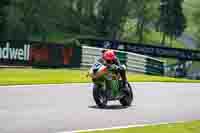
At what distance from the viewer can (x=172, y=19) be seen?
308ft

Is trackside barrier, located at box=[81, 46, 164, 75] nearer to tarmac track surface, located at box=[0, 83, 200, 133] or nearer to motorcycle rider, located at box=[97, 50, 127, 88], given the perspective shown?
tarmac track surface, located at box=[0, 83, 200, 133]

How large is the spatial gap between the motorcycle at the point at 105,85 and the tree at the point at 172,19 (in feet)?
254

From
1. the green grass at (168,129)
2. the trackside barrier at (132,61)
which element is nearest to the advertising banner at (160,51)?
the trackside barrier at (132,61)

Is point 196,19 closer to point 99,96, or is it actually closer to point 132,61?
point 132,61

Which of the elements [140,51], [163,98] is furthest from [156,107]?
[140,51]

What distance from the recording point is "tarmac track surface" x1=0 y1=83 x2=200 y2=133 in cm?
1017

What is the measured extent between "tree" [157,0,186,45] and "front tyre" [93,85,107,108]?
78056 millimetres

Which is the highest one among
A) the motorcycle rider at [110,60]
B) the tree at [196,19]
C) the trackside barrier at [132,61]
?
the tree at [196,19]

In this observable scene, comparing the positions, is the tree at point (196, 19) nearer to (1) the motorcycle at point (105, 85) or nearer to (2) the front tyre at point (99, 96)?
(1) the motorcycle at point (105, 85)

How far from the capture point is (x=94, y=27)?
251 feet

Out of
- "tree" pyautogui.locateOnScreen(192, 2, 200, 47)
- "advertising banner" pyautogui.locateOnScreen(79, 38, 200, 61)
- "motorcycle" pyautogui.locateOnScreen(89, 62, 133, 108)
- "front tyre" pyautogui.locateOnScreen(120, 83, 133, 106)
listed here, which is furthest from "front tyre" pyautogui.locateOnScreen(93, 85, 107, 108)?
"tree" pyautogui.locateOnScreen(192, 2, 200, 47)

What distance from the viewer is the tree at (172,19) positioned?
302ft

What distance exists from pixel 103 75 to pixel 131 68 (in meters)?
22.0

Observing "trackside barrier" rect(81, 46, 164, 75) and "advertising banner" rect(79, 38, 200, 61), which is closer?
"trackside barrier" rect(81, 46, 164, 75)
